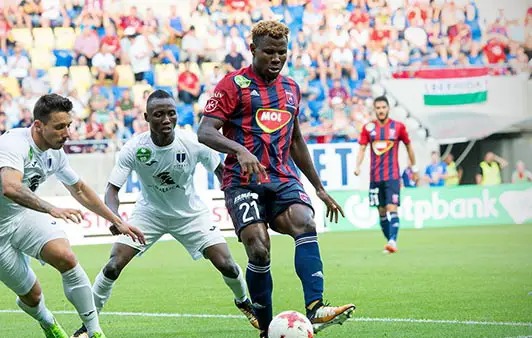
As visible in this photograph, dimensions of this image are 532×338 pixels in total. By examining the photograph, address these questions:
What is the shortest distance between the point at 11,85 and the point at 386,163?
36.7 ft

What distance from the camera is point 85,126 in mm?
24875

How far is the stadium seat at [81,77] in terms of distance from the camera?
26.4 metres

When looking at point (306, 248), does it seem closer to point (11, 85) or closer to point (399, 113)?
point (11, 85)

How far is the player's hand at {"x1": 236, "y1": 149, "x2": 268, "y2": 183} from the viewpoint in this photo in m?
7.32

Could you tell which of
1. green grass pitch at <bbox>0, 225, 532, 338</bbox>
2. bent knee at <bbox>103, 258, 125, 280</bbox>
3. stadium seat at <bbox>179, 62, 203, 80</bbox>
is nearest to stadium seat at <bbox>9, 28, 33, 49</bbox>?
stadium seat at <bbox>179, 62, 203, 80</bbox>

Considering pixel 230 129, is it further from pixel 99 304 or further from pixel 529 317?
pixel 529 317

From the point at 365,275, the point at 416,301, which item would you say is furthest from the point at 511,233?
the point at 416,301

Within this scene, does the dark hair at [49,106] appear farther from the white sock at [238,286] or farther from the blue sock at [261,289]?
the white sock at [238,286]

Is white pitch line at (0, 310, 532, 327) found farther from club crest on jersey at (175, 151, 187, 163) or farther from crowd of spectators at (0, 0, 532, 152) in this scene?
crowd of spectators at (0, 0, 532, 152)

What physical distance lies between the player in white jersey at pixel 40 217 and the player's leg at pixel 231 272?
5.42ft

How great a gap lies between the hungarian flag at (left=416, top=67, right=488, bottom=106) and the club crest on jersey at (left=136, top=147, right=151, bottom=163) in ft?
63.1

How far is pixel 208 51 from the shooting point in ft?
92.6

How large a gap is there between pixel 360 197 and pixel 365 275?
990 centimetres

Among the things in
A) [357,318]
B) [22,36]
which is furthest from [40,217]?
[22,36]
